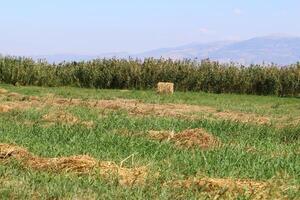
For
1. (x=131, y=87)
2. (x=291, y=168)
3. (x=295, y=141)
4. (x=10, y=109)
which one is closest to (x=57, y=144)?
(x=291, y=168)

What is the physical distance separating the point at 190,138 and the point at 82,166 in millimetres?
4060

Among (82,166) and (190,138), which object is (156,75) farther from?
(82,166)

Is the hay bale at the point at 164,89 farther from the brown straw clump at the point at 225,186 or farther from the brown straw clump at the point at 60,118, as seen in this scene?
the brown straw clump at the point at 225,186

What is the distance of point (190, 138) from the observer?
11.7 m

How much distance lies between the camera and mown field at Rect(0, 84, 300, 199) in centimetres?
689

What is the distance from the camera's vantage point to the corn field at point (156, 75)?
38031mm

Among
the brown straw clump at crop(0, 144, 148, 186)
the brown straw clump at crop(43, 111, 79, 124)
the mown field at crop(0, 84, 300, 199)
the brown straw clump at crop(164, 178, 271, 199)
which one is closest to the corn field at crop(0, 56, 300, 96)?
the mown field at crop(0, 84, 300, 199)

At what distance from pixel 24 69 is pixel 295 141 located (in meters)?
28.7

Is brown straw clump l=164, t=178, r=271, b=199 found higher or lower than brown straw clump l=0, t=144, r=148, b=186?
lower

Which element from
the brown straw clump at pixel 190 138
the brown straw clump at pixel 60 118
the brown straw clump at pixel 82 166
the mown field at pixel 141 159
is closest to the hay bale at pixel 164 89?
the mown field at pixel 141 159

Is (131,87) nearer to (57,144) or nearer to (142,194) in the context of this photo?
(57,144)

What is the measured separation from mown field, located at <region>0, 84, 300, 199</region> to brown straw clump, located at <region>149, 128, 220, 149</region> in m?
0.02

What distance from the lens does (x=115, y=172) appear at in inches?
305

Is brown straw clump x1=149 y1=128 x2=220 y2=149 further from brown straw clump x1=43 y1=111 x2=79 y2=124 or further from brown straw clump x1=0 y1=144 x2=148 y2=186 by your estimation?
brown straw clump x1=0 y1=144 x2=148 y2=186
